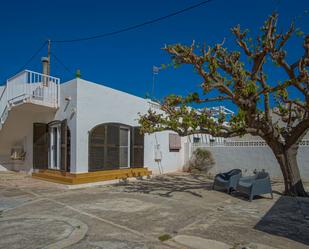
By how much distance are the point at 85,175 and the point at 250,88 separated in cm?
676

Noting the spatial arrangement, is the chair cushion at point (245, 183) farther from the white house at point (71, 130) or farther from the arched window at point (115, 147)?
the arched window at point (115, 147)

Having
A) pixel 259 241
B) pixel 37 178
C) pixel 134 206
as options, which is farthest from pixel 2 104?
pixel 259 241

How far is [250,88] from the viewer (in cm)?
693

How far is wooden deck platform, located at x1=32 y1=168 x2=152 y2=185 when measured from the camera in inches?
397

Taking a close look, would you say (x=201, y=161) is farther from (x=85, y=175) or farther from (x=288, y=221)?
(x=288, y=221)

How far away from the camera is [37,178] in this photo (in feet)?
39.1

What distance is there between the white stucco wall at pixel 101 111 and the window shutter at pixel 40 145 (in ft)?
8.41

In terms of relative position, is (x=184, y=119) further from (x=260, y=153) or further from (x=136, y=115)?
(x=260, y=153)

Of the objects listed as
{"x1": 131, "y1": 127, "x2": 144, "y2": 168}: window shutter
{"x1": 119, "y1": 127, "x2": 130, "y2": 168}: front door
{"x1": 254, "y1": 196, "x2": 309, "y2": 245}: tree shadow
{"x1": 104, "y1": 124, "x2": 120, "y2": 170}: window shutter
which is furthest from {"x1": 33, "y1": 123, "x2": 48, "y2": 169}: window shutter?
{"x1": 254, "y1": 196, "x2": 309, "y2": 245}: tree shadow

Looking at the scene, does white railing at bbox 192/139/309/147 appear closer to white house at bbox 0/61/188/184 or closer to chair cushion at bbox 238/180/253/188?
white house at bbox 0/61/188/184

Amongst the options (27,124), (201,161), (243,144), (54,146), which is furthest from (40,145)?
(243,144)

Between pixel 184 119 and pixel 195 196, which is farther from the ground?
pixel 184 119

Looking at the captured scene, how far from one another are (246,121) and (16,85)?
9052 millimetres

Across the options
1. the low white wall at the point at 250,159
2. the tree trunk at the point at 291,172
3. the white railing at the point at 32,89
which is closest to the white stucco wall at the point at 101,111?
the white railing at the point at 32,89
